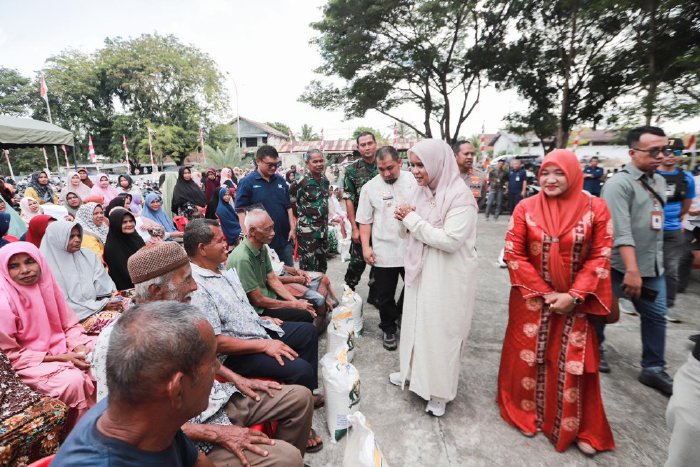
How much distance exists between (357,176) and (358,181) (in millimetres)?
56

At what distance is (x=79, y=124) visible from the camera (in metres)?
27.3

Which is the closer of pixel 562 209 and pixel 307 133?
pixel 562 209

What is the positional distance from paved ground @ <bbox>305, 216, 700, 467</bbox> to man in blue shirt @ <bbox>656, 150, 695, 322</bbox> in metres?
0.73

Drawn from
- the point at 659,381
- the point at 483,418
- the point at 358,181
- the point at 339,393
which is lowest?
the point at 483,418

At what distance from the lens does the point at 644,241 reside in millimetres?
2422

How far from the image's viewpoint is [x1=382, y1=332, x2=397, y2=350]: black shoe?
3.09 m

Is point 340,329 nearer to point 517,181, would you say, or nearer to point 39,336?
point 39,336

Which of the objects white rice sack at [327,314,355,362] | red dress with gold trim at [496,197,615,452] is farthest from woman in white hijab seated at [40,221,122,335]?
red dress with gold trim at [496,197,615,452]

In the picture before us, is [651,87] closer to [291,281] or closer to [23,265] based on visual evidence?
[291,281]

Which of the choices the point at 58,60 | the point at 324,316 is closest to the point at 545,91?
the point at 324,316

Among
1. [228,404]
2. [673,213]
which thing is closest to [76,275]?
[228,404]

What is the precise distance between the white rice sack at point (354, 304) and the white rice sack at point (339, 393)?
781 mm

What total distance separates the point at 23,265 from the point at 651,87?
10.9 m

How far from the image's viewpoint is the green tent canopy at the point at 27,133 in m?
5.96
